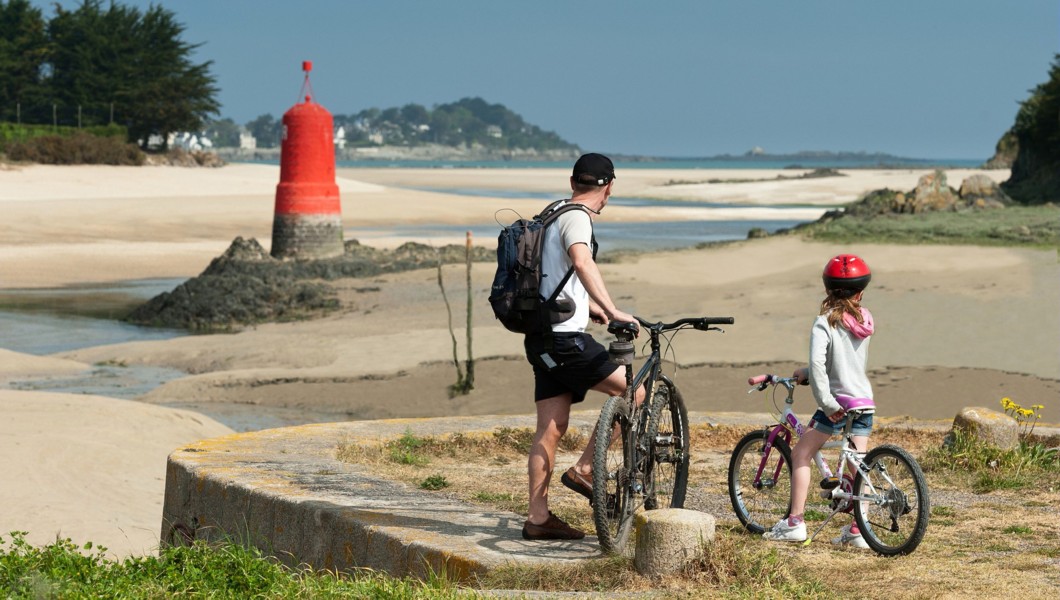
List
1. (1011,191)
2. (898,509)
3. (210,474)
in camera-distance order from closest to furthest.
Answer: (898,509) < (210,474) < (1011,191)

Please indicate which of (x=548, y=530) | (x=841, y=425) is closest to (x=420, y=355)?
(x=841, y=425)

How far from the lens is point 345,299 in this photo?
24.2 metres

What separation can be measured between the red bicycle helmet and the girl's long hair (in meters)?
0.02

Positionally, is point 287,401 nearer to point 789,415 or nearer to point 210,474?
point 210,474

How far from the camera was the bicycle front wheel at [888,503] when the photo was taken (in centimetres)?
591

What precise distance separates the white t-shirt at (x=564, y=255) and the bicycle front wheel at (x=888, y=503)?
4.87 feet

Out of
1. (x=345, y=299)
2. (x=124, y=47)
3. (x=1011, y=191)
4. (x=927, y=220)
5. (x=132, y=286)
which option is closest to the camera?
(x=345, y=299)

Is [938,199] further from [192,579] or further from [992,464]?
[192,579]

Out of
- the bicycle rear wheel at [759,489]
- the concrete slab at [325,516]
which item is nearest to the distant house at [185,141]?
the concrete slab at [325,516]

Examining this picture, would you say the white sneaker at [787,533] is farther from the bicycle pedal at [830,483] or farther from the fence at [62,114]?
the fence at [62,114]

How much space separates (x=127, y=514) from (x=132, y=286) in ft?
63.0

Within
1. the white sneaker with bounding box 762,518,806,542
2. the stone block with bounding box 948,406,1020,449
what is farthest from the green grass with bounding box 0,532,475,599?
the stone block with bounding box 948,406,1020,449

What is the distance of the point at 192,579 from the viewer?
18.2ft

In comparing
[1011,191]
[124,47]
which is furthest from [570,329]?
[124,47]
